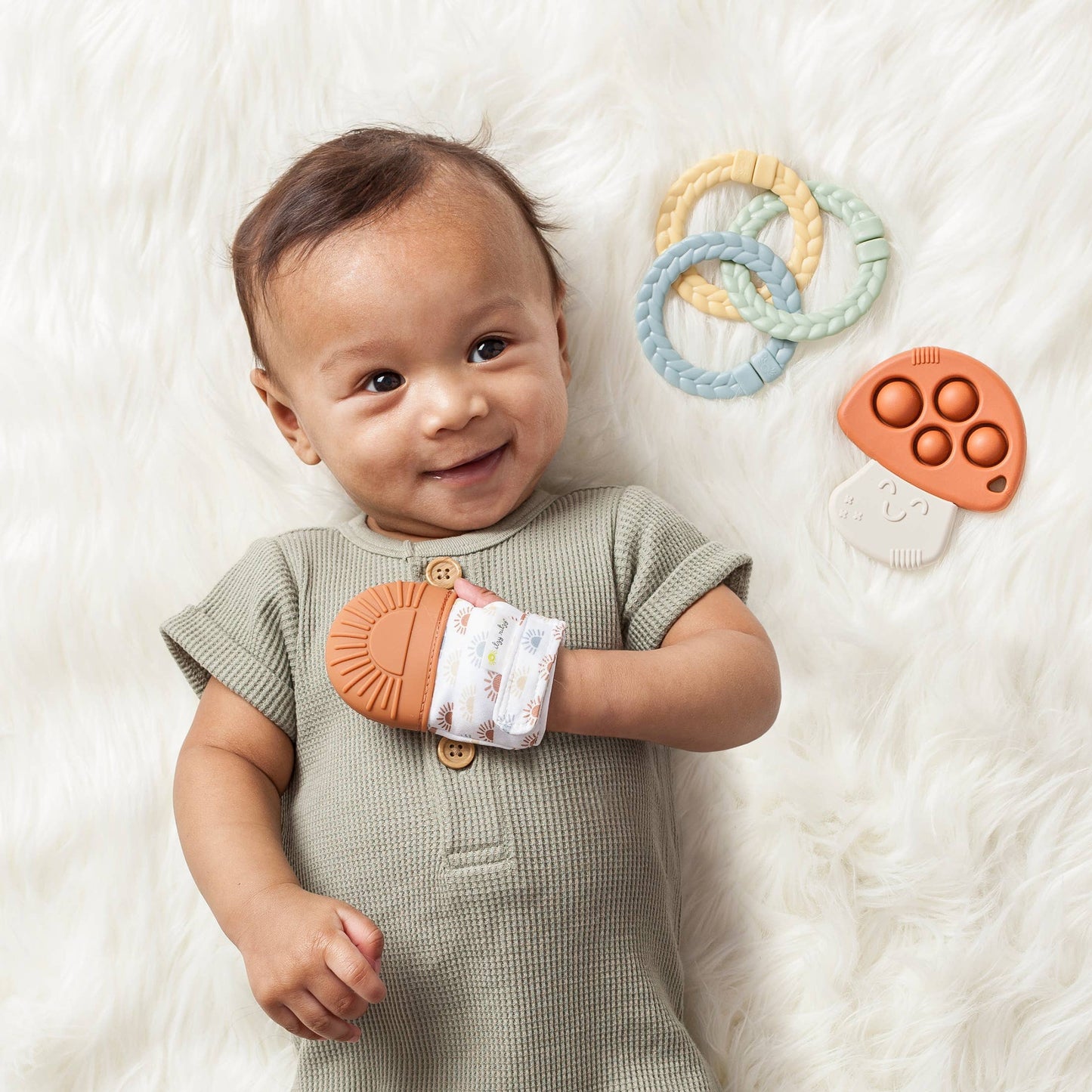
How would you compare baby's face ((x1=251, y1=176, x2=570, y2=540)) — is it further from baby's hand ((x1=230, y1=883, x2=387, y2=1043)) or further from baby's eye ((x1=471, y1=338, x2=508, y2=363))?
baby's hand ((x1=230, y1=883, x2=387, y2=1043))

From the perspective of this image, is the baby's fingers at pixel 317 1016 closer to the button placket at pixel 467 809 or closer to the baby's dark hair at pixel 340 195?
the button placket at pixel 467 809

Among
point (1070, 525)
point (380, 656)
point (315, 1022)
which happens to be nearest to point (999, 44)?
point (1070, 525)

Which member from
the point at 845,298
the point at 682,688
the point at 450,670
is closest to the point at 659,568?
the point at 682,688

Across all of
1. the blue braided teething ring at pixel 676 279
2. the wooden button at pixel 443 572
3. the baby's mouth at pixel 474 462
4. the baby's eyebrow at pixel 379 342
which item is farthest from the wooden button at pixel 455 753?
the blue braided teething ring at pixel 676 279

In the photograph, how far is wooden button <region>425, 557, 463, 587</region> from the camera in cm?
100

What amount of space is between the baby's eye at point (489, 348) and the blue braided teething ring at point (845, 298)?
28 cm

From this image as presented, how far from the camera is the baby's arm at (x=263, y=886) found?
87 centimetres

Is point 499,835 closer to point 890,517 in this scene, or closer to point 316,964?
point 316,964

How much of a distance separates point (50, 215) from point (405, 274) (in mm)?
509

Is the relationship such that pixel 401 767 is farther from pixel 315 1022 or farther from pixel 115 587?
pixel 115 587

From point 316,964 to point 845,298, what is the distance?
800mm

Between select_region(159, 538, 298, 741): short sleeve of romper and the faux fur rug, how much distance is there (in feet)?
0.48

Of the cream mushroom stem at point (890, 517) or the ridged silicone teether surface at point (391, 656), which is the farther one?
the cream mushroom stem at point (890, 517)

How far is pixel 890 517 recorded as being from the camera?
1.14 m
